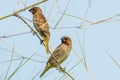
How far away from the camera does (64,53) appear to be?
→ 6.74m

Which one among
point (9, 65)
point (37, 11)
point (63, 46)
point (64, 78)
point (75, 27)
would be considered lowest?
point (63, 46)

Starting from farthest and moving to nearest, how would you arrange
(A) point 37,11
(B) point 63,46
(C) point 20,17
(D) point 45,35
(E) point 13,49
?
(B) point 63,46
(A) point 37,11
(D) point 45,35
(E) point 13,49
(C) point 20,17

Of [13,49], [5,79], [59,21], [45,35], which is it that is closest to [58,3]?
[59,21]

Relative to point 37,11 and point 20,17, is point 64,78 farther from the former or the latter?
point 37,11

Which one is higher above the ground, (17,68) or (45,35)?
(17,68)

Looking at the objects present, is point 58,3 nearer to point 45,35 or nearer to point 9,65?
point 9,65

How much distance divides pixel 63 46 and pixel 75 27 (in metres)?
5.04

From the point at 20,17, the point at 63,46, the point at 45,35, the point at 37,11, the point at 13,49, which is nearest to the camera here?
the point at 20,17

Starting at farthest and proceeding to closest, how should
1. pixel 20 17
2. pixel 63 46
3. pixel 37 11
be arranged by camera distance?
1. pixel 63 46
2. pixel 37 11
3. pixel 20 17

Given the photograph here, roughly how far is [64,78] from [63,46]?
4.88 metres

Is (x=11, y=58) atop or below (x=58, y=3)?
below

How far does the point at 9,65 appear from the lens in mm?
2326

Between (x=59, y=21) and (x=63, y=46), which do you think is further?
(x=63, y=46)

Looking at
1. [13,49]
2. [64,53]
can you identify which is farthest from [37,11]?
[13,49]
